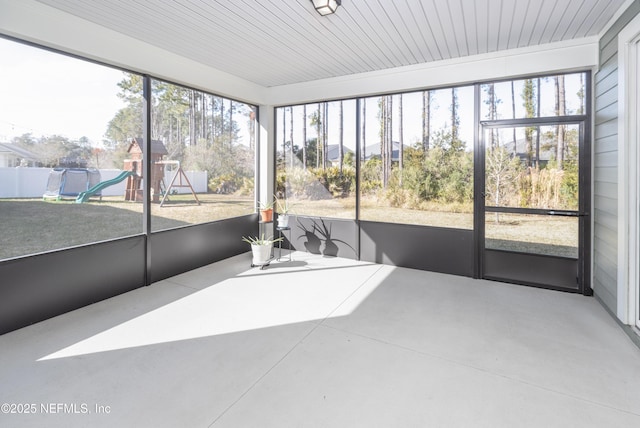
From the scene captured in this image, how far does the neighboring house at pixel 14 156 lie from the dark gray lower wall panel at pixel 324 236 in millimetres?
3425

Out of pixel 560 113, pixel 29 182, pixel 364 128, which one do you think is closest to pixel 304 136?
pixel 364 128

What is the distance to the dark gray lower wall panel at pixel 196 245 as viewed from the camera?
3.92 meters

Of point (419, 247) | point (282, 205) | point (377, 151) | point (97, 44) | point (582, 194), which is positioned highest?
point (97, 44)

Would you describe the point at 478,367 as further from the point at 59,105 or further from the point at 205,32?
the point at 59,105

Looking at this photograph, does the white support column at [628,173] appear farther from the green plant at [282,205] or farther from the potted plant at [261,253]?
the green plant at [282,205]

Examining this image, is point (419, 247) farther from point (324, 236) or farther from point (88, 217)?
point (88, 217)

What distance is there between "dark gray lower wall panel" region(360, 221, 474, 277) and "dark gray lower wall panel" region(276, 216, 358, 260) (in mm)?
194

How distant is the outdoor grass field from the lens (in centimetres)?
373

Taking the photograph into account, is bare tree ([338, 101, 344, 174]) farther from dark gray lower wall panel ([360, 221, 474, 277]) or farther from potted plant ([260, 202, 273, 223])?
potted plant ([260, 202, 273, 223])

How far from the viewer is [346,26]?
10.3ft

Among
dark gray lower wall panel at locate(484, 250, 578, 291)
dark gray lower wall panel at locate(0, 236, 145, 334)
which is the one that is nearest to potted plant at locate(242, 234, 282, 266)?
dark gray lower wall panel at locate(0, 236, 145, 334)

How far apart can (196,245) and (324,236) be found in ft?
6.42

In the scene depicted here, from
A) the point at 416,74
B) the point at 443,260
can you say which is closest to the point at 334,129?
the point at 416,74

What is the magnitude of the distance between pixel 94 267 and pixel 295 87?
12.2 ft
